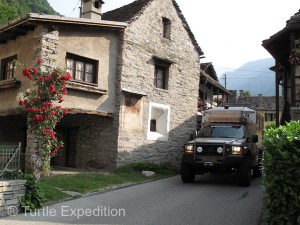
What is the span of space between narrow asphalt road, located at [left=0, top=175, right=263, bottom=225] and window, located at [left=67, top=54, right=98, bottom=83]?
4984 mm

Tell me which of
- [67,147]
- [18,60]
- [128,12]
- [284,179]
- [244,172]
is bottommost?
[244,172]

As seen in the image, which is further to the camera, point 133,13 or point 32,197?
point 133,13

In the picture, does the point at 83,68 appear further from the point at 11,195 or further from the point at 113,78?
the point at 11,195

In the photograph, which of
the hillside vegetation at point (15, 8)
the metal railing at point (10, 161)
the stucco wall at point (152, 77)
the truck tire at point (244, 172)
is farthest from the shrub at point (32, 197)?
the hillside vegetation at point (15, 8)

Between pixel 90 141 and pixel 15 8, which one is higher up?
pixel 15 8

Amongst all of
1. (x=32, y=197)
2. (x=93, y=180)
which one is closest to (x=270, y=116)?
(x=93, y=180)

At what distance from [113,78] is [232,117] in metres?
5.06

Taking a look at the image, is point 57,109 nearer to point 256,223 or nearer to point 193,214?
point 193,214

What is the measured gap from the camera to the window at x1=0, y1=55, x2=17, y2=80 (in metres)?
13.9

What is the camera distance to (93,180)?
1116cm

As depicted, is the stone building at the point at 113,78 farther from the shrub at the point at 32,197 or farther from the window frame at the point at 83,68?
the shrub at the point at 32,197

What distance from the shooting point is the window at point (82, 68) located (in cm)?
1314

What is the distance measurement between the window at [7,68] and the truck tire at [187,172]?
762 centimetres

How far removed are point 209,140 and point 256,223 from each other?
4.70 meters
